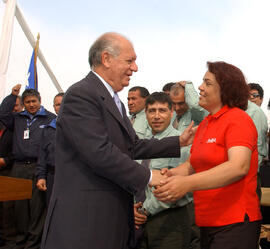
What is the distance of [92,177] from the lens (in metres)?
1.89

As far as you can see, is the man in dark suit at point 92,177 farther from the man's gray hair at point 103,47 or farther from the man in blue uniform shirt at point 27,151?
the man in blue uniform shirt at point 27,151

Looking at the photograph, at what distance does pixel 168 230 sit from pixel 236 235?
3.27 feet

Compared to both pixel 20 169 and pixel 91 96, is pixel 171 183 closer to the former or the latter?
pixel 91 96

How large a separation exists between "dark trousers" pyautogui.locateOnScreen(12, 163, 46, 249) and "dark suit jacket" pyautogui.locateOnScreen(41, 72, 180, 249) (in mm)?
3306

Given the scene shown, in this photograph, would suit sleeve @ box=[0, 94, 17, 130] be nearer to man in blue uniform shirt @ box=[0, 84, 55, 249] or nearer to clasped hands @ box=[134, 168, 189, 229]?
man in blue uniform shirt @ box=[0, 84, 55, 249]

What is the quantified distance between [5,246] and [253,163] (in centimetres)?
431

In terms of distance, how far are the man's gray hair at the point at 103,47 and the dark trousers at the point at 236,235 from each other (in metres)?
1.20

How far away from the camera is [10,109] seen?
17.5 ft

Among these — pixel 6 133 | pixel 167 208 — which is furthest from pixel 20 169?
pixel 167 208

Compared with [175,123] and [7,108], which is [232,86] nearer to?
[175,123]

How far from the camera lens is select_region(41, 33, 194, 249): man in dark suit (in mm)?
1844

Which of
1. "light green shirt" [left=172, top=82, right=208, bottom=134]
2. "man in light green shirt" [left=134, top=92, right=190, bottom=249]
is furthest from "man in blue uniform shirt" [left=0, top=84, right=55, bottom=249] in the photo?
"man in light green shirt" [left=134, top=92, right=190, bottom=249]

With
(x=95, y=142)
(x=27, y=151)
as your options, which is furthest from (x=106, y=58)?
(x=27, y=151)

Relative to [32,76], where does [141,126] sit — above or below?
below
